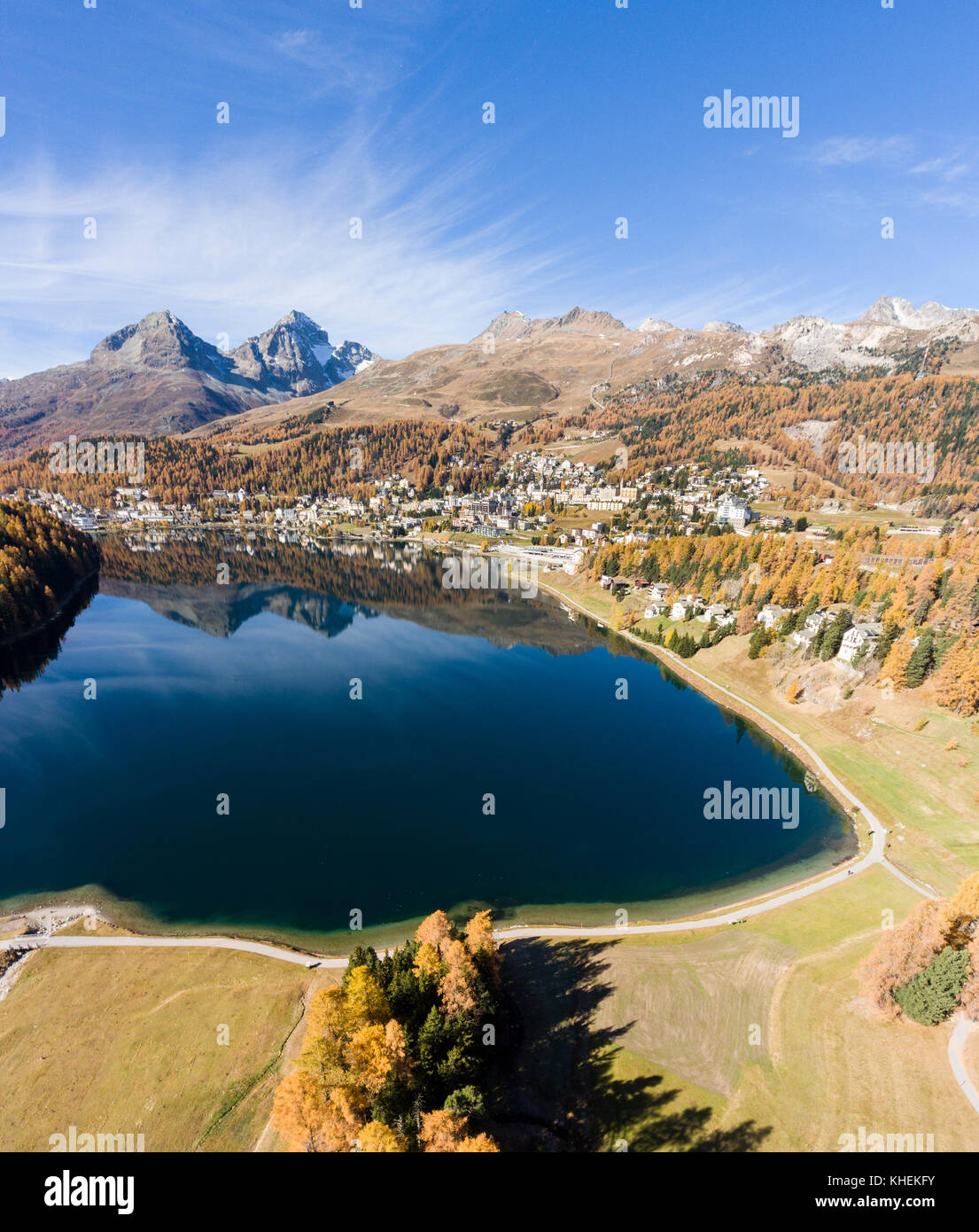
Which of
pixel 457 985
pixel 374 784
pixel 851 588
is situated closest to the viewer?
pixel 457 985

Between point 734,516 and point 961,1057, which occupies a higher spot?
point 734,516

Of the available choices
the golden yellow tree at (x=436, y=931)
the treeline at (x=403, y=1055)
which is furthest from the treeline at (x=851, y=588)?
the treeline at (x=403, y=1055)

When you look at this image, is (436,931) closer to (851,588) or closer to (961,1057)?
(961,1057)

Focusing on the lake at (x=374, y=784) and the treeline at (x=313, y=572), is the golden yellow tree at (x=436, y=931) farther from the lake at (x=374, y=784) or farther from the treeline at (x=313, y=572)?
the treeline at (x=313, y=572)

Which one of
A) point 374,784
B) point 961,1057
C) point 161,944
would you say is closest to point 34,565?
point 374,784

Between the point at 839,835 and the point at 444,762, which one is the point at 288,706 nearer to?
the point at 444,762
